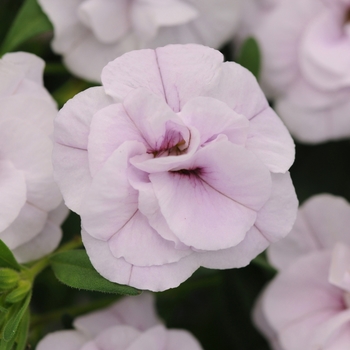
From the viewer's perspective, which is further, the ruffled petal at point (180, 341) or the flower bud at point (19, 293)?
the ruffled petal at point (180, 341)

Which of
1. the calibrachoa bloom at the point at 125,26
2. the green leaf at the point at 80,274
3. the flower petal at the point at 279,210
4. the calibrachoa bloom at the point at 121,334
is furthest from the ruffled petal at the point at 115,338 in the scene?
the calibrachoa bloom at the point at 125,26

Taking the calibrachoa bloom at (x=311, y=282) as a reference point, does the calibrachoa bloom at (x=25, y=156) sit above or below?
above

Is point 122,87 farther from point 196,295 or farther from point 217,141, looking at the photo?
point 196,295

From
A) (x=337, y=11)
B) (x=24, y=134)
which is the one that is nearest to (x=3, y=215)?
(x=24, y=134)

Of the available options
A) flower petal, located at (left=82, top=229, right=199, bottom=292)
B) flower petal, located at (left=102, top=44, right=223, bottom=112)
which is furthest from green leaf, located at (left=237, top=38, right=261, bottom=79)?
flower petal, located at (left=82, top=229, right=199, bottom=292)

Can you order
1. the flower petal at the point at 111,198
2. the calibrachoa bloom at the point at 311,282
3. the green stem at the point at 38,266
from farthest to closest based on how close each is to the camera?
the calibrachoa bloom at the point at 311,282 < the green stem at the point at 38,266 < the flower petal at the point at 111,198

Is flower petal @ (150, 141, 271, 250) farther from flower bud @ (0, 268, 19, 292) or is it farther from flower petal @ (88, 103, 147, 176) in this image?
flower bud @ (0, 268, 19, 292)

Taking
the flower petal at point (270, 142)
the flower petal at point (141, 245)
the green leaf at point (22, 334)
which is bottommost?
the green leaf at point (22, 334)

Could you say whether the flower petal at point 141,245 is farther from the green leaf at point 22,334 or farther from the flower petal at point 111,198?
the green leaf at point 22,334
